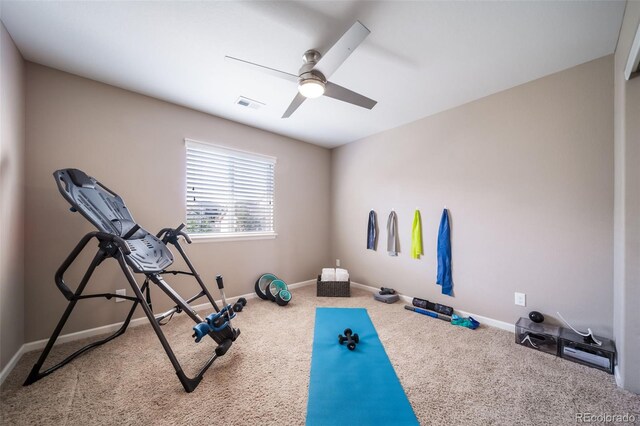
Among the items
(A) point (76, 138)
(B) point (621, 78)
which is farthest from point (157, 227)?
(B) point (621, 78)

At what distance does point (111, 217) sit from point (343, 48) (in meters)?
2.27

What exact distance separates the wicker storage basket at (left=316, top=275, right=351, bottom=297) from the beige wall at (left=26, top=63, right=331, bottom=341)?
2.68 ft

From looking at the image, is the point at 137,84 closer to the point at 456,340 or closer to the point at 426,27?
the point at 426,27

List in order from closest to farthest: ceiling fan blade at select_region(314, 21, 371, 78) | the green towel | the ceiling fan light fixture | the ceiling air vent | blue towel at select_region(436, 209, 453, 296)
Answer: ceiling fan blade at select_region(314, 21, 371, 78) → the ceiling fan light fixture → the ceiling air vent → blue towel at select_region(436, 209, 453, 296) → the green towel

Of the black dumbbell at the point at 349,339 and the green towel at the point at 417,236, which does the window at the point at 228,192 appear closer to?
the black dumbbell at the point at 349,339

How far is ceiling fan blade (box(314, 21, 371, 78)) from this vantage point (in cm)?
141

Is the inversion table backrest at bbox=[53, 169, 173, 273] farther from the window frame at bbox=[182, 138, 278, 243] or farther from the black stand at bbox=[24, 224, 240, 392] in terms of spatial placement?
the window frame at bbox=[182, 138, 278, 243]

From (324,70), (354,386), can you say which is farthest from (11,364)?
(324,70)

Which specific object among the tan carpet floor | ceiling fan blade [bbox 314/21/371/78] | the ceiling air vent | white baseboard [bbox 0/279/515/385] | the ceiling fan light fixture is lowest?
the tan carpet floor

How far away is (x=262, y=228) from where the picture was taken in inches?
152

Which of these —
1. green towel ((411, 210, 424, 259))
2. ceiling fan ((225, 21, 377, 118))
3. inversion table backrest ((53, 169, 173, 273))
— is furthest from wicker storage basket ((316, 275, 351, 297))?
ceiling fan ((225, 21, 377, 118))

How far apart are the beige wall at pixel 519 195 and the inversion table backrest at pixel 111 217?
310 centimetres

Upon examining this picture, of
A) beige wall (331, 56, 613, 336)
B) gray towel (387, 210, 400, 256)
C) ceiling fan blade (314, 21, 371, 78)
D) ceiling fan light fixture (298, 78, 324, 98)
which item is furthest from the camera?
gray towel (387, 210, 400, 256)

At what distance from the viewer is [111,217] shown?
2027 millimetres
